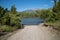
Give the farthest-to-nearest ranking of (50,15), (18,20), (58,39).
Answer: (50,15) → (18,20) → (58,39)

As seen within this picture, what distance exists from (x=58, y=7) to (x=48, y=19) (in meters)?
1.17

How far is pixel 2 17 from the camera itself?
7059 millimetres

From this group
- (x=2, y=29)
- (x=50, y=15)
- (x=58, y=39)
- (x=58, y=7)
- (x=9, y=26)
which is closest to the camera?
(x=58, y=39)

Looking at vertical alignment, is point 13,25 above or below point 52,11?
below

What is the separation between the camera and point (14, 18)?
7195 mm

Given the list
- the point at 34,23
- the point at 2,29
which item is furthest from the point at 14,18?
the point at 34,23

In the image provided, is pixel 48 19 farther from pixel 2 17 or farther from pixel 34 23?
pixel 2 17

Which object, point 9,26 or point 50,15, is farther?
point 50,15

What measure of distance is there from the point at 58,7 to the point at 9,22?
313 centimetres

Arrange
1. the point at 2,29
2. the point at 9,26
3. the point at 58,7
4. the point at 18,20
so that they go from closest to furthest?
the point at 2,29 < the point at 9,26 < the point at 18,20 < the point at 58,7

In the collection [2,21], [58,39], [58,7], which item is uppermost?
[58,7]

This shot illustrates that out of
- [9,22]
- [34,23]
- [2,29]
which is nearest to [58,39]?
[2,29]

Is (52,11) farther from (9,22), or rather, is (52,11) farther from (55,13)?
(9,22)

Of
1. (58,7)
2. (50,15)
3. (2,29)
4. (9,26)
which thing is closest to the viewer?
(2,29)
